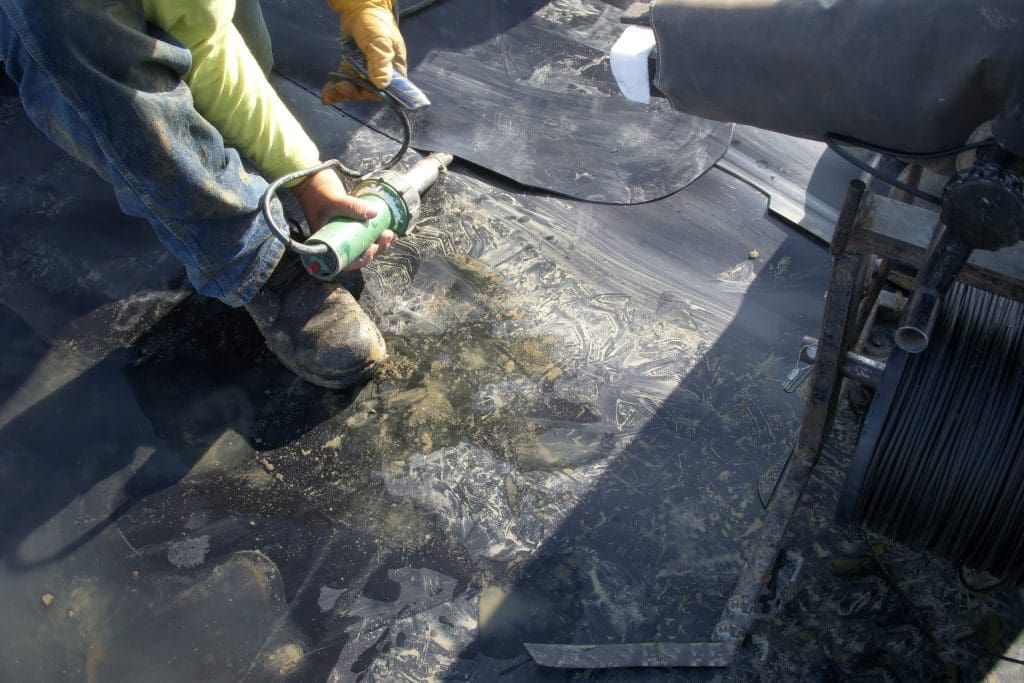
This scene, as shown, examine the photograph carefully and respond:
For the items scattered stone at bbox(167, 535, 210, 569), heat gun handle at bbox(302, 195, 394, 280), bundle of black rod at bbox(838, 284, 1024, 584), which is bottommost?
scattered stone at bbox(167, 535, 210, 569)

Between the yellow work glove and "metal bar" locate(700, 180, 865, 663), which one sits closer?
"metal bar" locate(700, 180, 865, 663)

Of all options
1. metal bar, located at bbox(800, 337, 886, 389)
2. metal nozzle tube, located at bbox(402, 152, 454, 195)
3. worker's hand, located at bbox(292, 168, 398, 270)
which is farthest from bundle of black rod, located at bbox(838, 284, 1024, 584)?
metal nozzle tube, located at bbox(402, 152, 454, 195)

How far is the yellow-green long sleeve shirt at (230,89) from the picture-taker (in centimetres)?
190

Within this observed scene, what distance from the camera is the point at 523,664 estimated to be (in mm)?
1722

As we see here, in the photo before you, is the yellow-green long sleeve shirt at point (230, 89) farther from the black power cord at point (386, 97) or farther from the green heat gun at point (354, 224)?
the black power cord at point (386, 97)

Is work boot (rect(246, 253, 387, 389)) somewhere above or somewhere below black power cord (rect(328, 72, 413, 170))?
below

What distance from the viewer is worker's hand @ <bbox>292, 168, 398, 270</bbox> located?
7.19ft

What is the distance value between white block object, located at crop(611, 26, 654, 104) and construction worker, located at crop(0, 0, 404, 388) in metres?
0.96

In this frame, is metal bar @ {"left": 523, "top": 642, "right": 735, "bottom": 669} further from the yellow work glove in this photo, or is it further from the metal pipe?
the yellow work glove

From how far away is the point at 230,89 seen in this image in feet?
6.67

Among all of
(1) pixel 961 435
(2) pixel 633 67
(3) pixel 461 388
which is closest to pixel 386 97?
(3) pixel 461 388

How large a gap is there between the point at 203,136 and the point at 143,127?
155 mm

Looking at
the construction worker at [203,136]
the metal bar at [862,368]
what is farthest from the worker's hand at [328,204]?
the metal bar at [862,368]

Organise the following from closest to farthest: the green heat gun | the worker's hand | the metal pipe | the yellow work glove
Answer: the metal pipe < the green heat gun < the worker's hand < the yellow work glove
